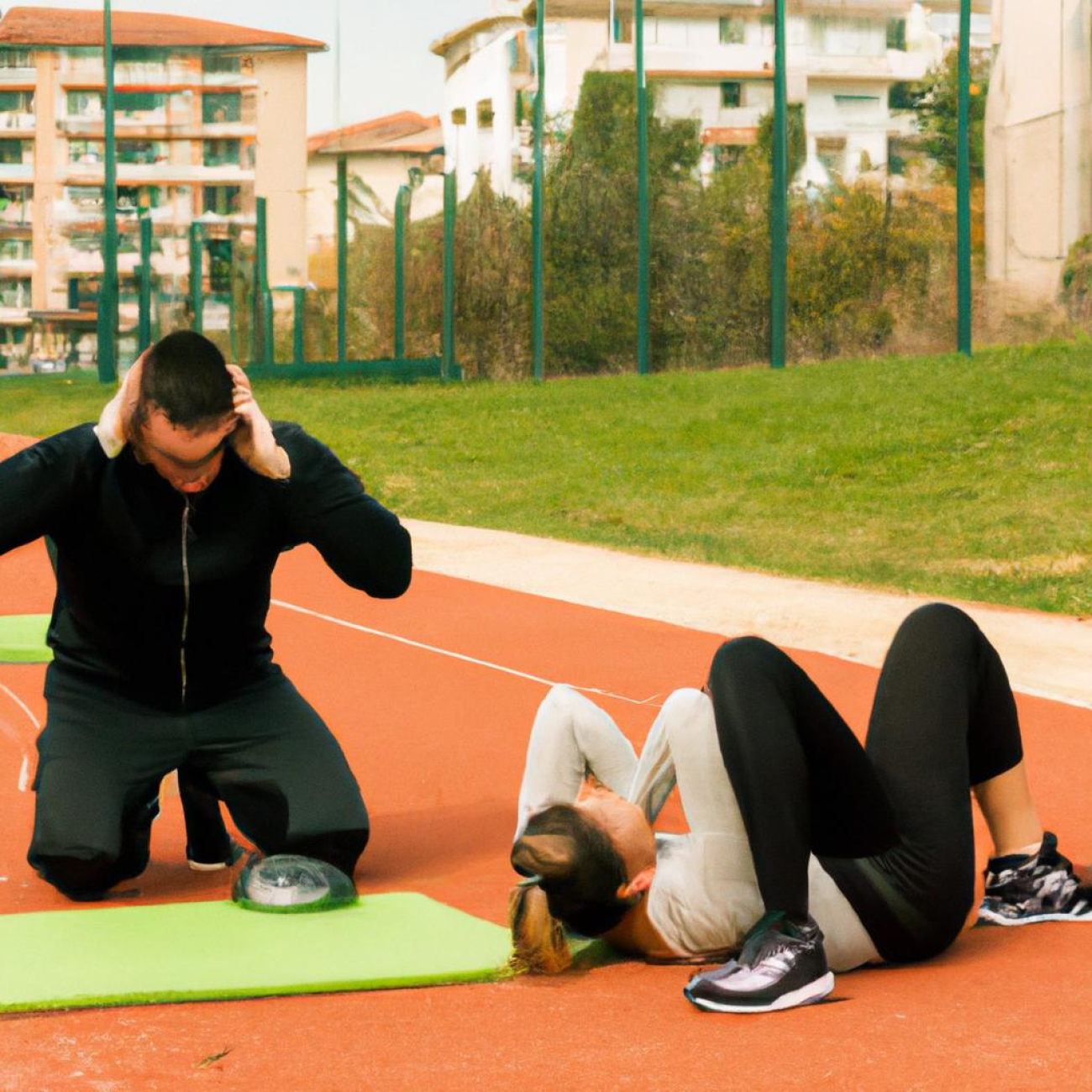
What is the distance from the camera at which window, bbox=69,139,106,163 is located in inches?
1390

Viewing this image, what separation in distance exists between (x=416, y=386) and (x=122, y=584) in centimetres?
2235

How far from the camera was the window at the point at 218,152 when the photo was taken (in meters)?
34.7

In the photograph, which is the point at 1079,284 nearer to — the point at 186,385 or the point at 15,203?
the point at 186,385

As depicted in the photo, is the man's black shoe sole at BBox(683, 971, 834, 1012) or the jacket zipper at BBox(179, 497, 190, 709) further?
the jacket zipper at BBox(179, 497, 190, 709)

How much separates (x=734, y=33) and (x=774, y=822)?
74.7 feet

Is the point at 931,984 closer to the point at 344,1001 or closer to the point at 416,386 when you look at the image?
the point at 344,1001

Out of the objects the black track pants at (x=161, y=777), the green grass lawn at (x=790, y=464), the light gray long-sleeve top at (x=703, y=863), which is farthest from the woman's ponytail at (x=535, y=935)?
the green grass lawn at (x=790, y=464)

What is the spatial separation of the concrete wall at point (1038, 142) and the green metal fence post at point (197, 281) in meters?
12.7

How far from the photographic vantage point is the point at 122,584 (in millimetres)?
5008

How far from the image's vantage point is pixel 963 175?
67.9 feet

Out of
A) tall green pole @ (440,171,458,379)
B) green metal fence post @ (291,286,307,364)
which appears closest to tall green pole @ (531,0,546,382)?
tall green pole @ (440,171,458,379)

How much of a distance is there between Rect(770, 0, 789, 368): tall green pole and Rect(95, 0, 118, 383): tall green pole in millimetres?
10141

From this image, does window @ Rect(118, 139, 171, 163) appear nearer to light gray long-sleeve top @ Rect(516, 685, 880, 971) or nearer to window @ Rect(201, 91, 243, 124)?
window @ Rect(201, 91, 243, 124)

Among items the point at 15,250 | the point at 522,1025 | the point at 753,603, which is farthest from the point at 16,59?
the point at 522,1025
